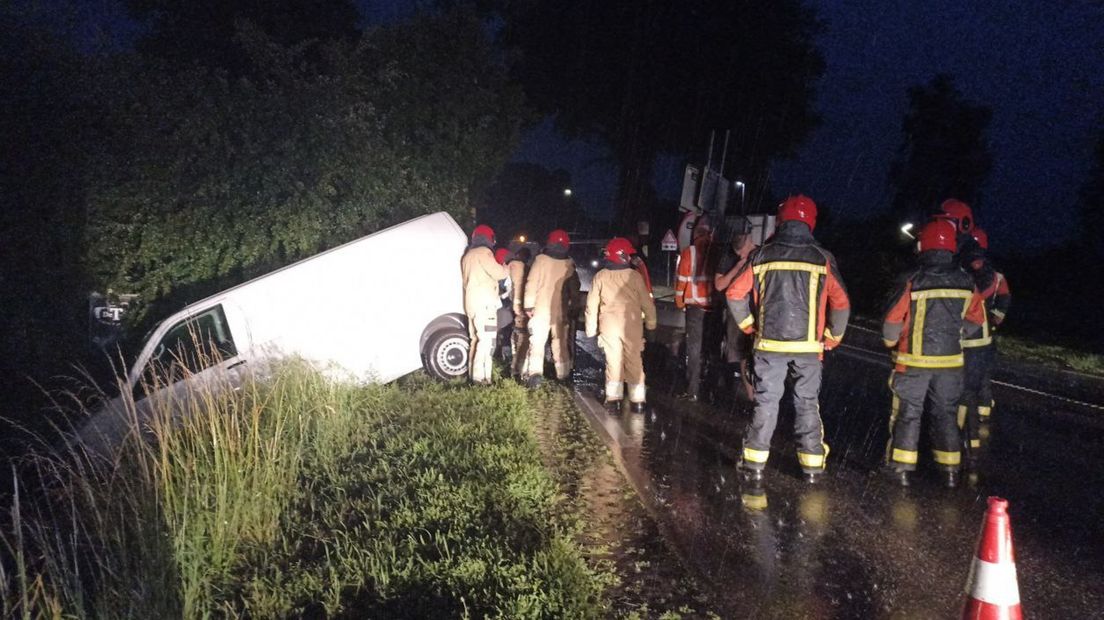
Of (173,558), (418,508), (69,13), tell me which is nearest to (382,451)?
(418,508)

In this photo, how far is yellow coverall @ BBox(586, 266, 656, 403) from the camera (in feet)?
24.8

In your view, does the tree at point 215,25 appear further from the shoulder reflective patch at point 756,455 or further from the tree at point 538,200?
the tree at point 538,200

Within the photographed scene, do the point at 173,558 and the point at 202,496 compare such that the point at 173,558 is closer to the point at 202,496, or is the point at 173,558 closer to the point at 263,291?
the point at 202,496

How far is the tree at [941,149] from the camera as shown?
122 ft

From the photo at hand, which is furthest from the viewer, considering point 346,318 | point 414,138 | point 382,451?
point 414,138

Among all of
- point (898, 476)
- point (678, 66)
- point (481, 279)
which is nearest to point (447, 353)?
point (481, 279)

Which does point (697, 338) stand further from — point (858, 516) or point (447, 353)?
point (858, 516)

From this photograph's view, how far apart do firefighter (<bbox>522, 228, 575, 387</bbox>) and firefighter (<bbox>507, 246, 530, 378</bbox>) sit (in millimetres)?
498

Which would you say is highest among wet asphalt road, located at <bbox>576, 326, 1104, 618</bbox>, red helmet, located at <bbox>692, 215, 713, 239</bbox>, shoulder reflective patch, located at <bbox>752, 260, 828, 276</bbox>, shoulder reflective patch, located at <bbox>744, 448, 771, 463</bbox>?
red helmet, located at <bbox>692, 215, 713, 239</bbox>

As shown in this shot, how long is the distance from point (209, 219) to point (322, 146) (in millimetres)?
1760

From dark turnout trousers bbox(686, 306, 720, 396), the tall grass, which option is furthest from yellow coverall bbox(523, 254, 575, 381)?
the tall grass

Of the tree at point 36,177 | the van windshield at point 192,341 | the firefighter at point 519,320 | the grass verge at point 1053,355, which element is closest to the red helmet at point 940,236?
the firefighter at point 519,320

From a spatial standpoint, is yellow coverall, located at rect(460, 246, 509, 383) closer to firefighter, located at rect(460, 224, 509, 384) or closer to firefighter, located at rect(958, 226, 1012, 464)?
firefighter, located at rect(460, 224, 509, 384)

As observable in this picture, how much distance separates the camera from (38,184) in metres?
9.46
